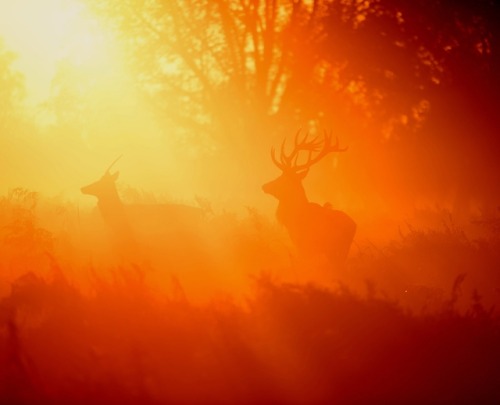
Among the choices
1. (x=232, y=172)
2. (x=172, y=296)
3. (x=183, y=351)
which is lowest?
(x=183, y=351)

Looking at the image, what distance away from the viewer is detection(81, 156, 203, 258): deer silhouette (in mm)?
10695

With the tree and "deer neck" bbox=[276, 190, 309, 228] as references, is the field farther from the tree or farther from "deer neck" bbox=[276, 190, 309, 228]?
the tree

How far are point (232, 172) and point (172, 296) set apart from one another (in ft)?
41.9

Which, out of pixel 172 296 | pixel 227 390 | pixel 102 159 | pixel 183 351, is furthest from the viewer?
pixel 102 159

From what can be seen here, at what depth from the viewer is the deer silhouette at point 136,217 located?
10.7m

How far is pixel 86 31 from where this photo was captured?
17.2 m

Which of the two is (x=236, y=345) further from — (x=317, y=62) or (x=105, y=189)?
(x=317, y=62)

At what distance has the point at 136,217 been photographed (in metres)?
11.3

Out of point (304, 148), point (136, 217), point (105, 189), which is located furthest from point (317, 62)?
point (105, 189)

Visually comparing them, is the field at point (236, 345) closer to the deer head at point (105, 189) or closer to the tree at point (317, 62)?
the deer head at point (105, 189)

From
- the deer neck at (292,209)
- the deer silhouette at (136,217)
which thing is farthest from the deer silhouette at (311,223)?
the deer silhouette at (136,217)

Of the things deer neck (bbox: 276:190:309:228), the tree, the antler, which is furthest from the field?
the tree

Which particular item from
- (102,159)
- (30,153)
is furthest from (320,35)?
(30,153)

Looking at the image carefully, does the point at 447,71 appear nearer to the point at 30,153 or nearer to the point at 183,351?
the point at 183,351
